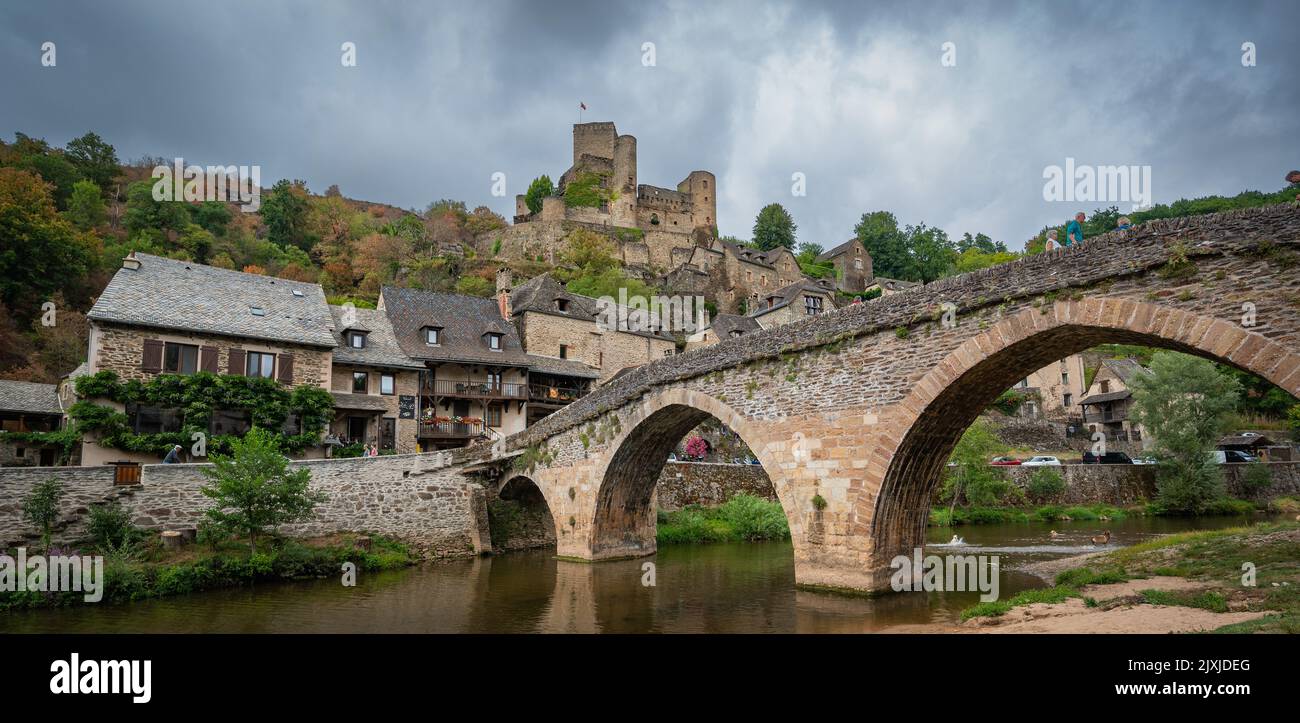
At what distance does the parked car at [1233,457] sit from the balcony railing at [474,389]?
35.4 metres

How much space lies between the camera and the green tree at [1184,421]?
3362cm

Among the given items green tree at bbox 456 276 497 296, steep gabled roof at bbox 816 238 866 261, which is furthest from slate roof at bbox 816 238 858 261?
green tree at bbox 456 276 497 296

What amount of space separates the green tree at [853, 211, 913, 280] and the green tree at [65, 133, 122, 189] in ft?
233

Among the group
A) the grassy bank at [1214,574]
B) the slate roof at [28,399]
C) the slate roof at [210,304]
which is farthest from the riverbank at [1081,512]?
the slate roof at [28,399]

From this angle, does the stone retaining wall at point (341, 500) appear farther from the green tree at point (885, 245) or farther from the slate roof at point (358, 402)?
the green tree at point (885, 245)

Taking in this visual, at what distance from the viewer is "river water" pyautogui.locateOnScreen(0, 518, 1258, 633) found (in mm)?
11805

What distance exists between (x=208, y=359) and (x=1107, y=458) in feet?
142

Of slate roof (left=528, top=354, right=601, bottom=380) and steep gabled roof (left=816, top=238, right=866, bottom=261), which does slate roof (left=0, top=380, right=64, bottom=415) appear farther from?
steep gabled roof (left=816, top=238, right=866, bottom=261)

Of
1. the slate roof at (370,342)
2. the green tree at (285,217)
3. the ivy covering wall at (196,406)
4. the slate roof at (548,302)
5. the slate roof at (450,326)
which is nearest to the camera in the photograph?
the ivy covering wall at (196,406)

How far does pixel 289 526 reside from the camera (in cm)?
1934

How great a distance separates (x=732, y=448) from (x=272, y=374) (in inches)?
884
